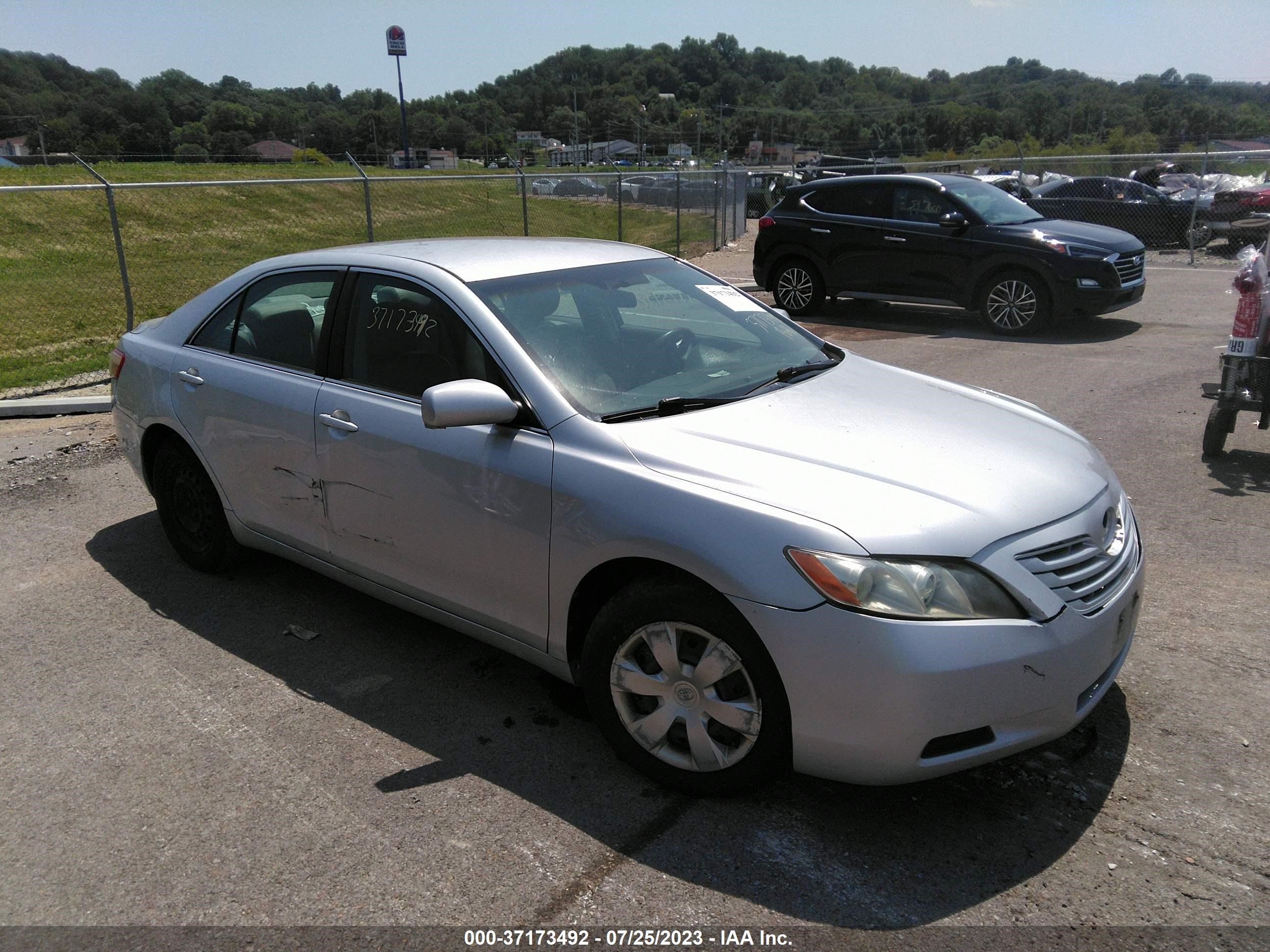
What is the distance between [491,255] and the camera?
13.6 feet

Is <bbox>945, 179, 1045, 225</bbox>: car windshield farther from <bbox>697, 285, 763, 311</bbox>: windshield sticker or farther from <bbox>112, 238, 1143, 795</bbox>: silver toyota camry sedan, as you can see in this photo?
<bbox>112, 238, 1143, 795</bbox>: silver toyota camry sedan

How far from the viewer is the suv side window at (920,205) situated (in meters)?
11.9

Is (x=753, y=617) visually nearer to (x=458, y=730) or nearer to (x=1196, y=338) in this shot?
(x=458, y=730)

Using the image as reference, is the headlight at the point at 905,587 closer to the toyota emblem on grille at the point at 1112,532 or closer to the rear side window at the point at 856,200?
the toyota emblem on grille at the point at 1112,532

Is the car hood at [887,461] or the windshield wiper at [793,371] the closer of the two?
the car hood at [887,461]

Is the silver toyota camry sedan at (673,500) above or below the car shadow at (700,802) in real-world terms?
above

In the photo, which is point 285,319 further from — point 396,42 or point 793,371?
point 396,42

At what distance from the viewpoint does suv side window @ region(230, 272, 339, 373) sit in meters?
4.28

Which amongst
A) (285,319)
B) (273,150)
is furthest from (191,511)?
(273,150)

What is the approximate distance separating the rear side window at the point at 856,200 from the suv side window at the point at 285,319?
30.8ft

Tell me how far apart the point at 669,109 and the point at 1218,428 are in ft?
393

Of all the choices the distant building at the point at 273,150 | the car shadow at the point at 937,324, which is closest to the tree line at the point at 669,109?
the distant building at the point at 273,150

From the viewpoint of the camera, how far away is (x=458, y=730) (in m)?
3.59

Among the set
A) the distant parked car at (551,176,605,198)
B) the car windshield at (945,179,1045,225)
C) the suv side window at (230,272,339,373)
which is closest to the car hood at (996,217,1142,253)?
the car windshield at (945,179,1045,225)
